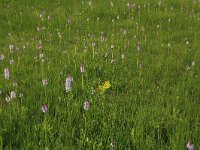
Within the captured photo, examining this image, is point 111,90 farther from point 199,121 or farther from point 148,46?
point 148,46

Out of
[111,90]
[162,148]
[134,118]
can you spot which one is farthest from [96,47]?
[162,148]

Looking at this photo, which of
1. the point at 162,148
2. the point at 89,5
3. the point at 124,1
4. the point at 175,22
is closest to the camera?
the point at 162,148

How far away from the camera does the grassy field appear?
11.7 ft

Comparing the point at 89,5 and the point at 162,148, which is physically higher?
the point at 89,5

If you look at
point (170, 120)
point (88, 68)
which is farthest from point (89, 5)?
point (170, 120)

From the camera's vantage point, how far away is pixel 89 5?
9.92m

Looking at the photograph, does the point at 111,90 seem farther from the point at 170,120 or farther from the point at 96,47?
the point at 96,47

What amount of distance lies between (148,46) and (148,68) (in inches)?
50.9

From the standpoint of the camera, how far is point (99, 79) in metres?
5.01

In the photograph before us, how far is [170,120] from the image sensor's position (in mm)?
3918

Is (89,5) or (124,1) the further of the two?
(124,1)

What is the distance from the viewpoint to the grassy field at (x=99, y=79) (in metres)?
3.56

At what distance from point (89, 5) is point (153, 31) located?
2792mm

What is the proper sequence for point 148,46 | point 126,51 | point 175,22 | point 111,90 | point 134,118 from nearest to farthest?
point 134,118
point 111,90
point 126,51
point 148,46
point 175,22
